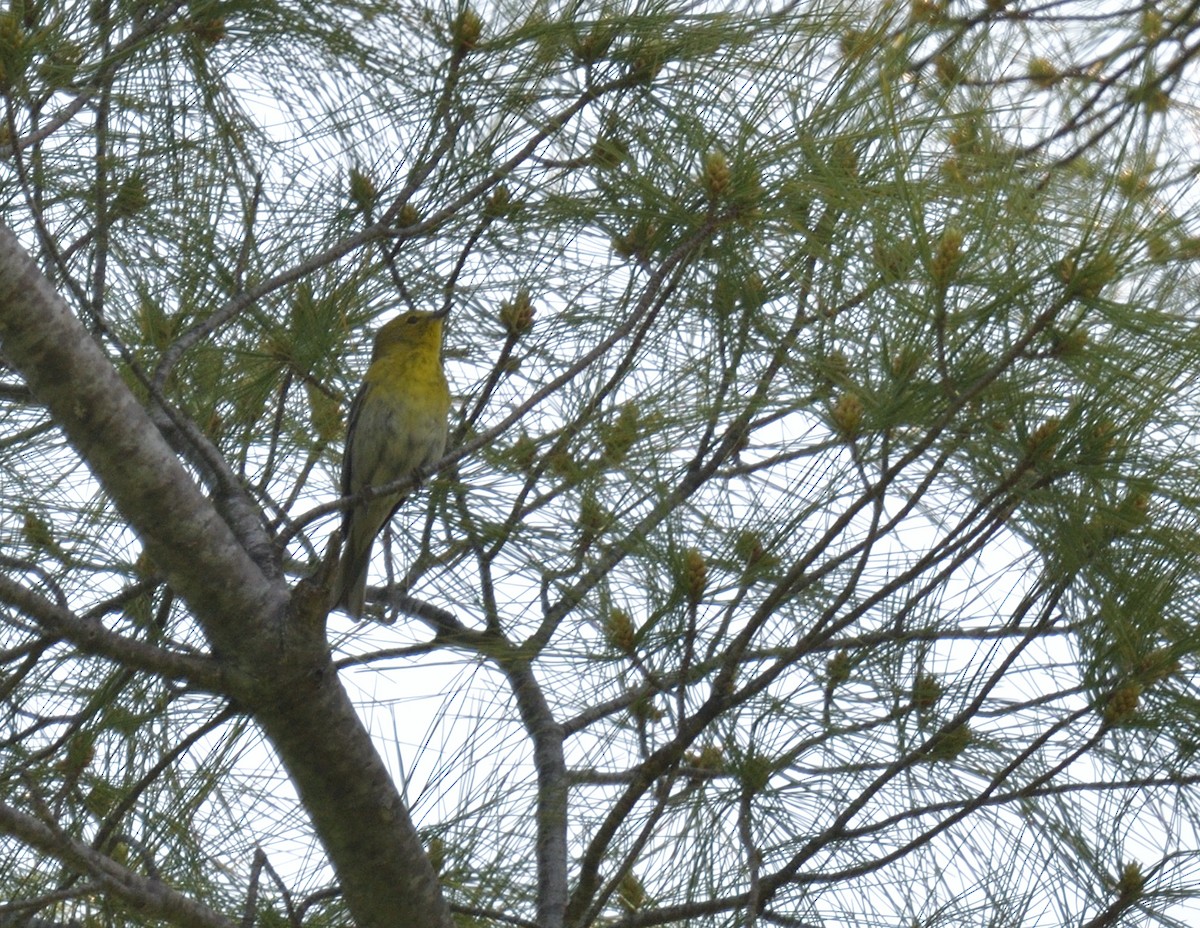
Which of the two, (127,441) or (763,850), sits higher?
(127,441)

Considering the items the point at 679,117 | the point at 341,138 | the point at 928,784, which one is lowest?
Result: the point at 928,784

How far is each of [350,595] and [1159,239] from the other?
1958 millimetres

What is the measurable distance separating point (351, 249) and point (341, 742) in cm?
87

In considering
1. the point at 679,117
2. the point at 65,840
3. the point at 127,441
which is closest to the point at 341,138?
the point at 679,117

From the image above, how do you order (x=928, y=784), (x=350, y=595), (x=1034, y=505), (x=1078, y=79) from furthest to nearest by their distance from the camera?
(x=1078, y=79), (x=350, y=595), (x=928, y=784), (x=1034, y=505)

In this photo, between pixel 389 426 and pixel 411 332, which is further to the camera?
pixel 389 426

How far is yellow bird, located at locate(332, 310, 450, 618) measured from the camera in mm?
3379

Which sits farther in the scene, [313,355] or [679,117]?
[313,355]

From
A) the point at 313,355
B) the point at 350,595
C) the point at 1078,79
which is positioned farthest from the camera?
the point at 1078,79

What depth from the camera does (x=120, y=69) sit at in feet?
9.05

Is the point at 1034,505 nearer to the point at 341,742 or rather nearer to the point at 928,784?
the point at 928,784

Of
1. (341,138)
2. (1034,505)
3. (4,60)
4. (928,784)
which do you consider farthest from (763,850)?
(4,60)

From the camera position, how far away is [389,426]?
3758mm

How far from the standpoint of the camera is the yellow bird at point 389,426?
338cm
